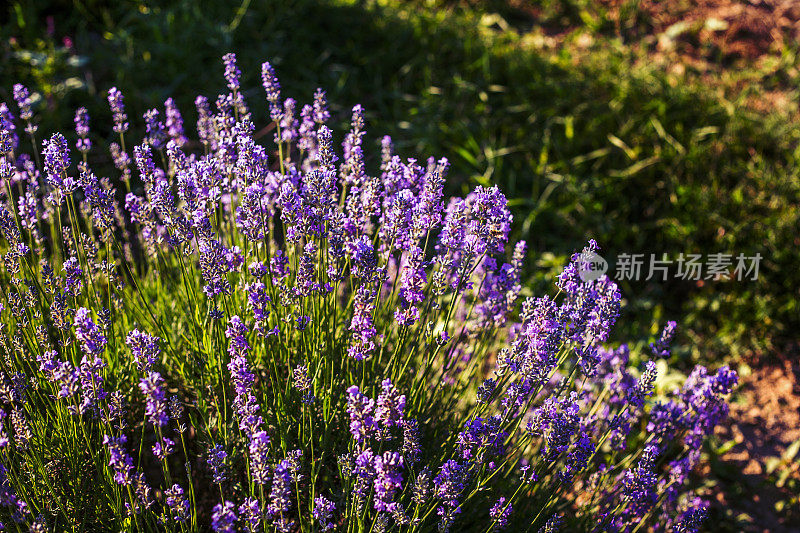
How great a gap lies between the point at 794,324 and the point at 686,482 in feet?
5.15

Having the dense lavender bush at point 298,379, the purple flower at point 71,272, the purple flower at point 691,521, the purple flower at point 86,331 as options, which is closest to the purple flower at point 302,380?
the dense lavender bush at point 298,379

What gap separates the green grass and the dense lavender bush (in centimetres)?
214

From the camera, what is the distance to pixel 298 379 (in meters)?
2.19

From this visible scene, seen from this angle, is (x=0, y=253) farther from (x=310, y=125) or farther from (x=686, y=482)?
(x=686, y=482)

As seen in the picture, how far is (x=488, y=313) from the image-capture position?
2.88 meters

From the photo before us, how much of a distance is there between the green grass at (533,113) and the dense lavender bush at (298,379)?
7.01ft

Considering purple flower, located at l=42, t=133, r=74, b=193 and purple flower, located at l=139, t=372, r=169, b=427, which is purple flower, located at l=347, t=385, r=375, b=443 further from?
purple flower, located at l=42, t=133, r=74, b=193

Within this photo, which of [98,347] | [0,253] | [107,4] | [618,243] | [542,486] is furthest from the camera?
[107,4]

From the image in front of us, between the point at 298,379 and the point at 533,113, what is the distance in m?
3.93

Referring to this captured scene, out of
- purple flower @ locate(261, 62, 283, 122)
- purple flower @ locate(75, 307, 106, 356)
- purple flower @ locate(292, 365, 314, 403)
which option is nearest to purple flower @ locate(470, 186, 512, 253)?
purple flower @ locate(292, 365, 314, 403)

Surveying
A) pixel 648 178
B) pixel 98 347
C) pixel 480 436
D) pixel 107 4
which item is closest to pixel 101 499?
pixel 98 347

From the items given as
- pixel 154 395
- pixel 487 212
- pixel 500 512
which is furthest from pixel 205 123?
pixel 500 512

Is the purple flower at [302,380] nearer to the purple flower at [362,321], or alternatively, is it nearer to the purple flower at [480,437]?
the purple flower at [362,321]

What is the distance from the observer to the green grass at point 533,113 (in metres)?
4.79
